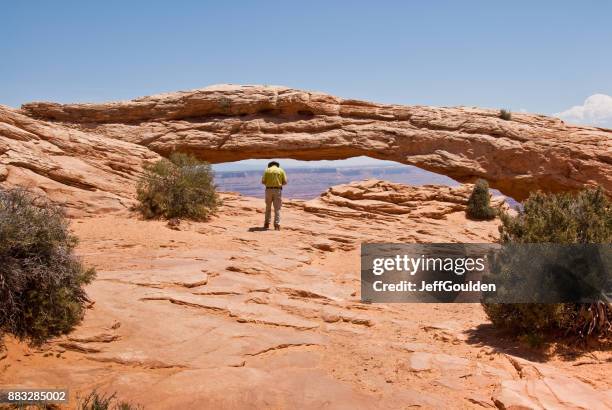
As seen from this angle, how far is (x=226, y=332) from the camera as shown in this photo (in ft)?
21.4

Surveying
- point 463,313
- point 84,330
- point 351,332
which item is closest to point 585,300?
point 463,313

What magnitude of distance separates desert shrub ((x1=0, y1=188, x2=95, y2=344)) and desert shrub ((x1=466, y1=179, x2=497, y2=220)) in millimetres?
15921

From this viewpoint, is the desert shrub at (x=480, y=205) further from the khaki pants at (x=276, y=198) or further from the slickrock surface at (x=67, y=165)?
the slickrock surface at (x=67, y=165)

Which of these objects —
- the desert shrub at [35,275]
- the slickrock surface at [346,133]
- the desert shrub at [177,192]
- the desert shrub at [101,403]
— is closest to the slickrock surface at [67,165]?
the desert shrub at [177,192]

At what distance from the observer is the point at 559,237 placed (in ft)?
23.4

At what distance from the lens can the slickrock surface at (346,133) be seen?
66.9 ft

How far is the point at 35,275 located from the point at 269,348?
3.00 meters

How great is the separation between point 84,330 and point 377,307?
5.19m

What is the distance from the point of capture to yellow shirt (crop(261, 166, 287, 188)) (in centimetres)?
1429

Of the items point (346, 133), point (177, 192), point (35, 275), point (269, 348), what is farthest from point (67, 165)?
point (269, 348)

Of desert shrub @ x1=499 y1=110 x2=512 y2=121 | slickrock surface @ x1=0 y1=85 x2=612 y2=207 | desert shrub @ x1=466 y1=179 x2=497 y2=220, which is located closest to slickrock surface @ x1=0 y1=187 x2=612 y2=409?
desert shrub @ x1=466 y1=179 x2=497 y2=220

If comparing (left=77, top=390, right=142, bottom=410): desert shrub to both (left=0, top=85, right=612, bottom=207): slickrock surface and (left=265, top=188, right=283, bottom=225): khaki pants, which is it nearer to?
(left=265, top=188, right=283, bottom=225): khaki pants

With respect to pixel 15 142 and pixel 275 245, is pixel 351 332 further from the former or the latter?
pixel 15 142

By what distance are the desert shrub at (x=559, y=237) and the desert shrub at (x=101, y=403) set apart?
18.1 feet
